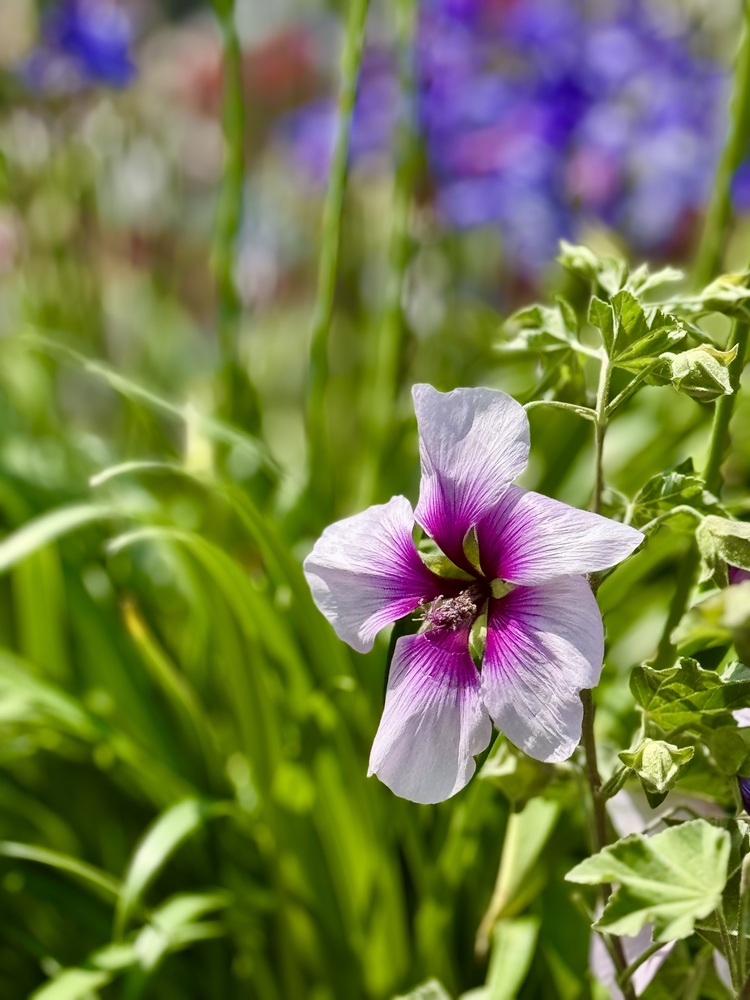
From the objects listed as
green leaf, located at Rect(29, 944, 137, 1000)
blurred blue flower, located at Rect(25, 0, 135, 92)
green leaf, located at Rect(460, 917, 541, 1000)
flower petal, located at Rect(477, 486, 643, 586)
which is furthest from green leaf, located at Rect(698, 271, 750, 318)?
blurred blue flower, located at Rect(25, 0, 135, 92)

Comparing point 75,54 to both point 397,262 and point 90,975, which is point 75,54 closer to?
point 397,262

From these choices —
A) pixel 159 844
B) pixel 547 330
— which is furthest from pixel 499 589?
pixel 159 844

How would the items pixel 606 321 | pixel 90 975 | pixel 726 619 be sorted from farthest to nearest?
pixel 90 975
pixel 606 321
pixel 726 619

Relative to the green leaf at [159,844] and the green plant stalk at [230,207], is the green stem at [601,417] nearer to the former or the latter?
the green leaf at [159,844]

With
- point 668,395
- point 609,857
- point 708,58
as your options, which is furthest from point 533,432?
point 708,58

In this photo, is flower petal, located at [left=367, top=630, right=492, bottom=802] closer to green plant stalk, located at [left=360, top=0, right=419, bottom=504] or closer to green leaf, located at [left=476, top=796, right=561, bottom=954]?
green leaf, located at [left=476, top=796, right=561, bottom=954]

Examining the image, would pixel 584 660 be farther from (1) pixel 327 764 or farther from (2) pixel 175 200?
(2) pixel 175 200
